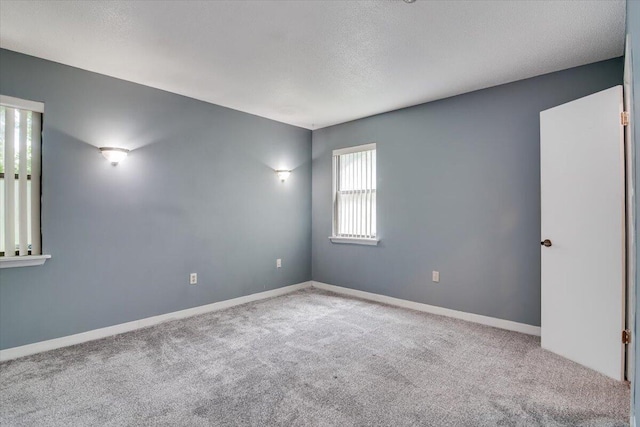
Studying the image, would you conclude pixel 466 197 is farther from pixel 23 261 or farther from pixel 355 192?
pixel 23 261

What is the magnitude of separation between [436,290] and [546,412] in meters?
1.97

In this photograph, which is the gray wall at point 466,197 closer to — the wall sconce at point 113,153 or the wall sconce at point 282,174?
the wall sconce at point 282,174

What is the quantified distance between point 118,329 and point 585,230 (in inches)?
167

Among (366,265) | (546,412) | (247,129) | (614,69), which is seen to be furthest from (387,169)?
(546,412)

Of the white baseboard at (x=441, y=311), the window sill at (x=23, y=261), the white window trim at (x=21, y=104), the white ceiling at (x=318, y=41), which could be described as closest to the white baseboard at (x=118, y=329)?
the window sill at (x=23, y=261)

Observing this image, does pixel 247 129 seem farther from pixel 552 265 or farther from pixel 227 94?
pixel 552 265

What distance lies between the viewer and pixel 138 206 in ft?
11.4

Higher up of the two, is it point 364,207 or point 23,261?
point 364,207

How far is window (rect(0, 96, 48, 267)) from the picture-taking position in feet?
8.93

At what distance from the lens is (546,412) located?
6.48ft

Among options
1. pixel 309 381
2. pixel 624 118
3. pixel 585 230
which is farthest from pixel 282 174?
pixel 624 118

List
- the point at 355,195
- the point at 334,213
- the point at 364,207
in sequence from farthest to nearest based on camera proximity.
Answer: the point at 334,213
the point at 355,195
the point at 364,207

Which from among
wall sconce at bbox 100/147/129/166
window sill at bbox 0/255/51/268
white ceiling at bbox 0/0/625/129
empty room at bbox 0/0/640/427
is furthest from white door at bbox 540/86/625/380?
window sill at bbox 0/255/51/268

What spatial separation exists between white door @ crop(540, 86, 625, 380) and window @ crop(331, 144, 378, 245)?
211cm
